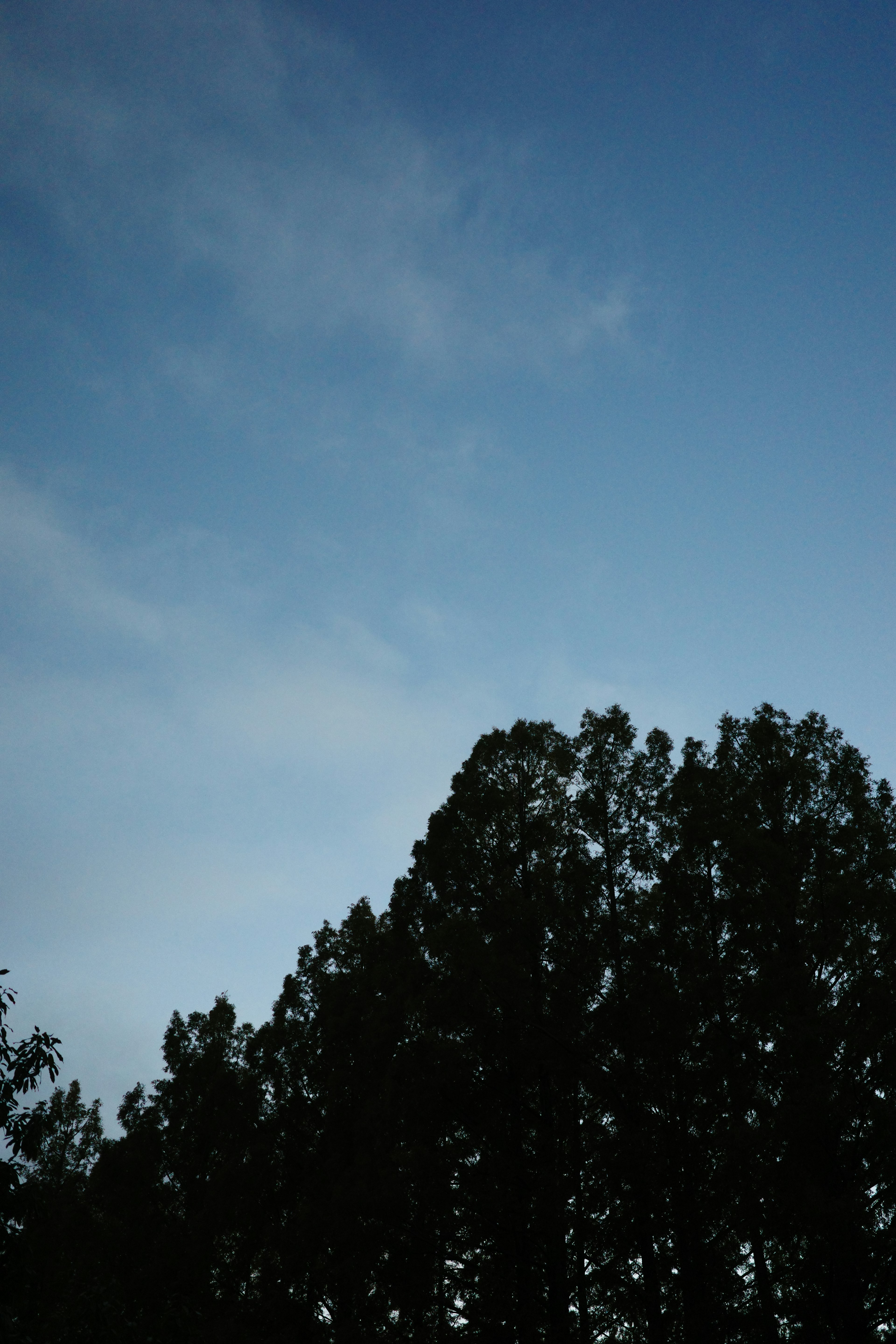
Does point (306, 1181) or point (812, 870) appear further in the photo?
point (306, 1181)

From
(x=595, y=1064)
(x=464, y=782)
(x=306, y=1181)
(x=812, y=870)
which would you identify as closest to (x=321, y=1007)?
(x=306, y=1181)

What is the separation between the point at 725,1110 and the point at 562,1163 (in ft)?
10.3

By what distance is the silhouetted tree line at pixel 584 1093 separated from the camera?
51.2 feet

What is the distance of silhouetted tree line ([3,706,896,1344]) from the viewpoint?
15594 millimetres

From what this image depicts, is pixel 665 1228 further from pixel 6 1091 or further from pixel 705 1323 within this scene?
pixel 6 1091

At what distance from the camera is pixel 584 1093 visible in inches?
727

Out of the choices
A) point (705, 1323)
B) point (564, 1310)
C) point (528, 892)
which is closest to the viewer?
point (705, 1323)

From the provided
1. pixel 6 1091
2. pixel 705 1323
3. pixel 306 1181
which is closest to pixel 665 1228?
pixel 705 1323

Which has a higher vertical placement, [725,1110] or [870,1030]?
[870,1030]

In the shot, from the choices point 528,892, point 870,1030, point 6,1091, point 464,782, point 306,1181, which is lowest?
point 6,1091

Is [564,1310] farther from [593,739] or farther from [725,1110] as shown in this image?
[593,739]

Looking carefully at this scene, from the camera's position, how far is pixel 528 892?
20266mm

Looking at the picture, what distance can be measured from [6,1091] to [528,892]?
12456 millimetres

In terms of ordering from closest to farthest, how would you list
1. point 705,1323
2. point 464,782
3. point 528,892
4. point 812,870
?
point 705,1323 < point 812,870 < point 528,892 < point 464,782
